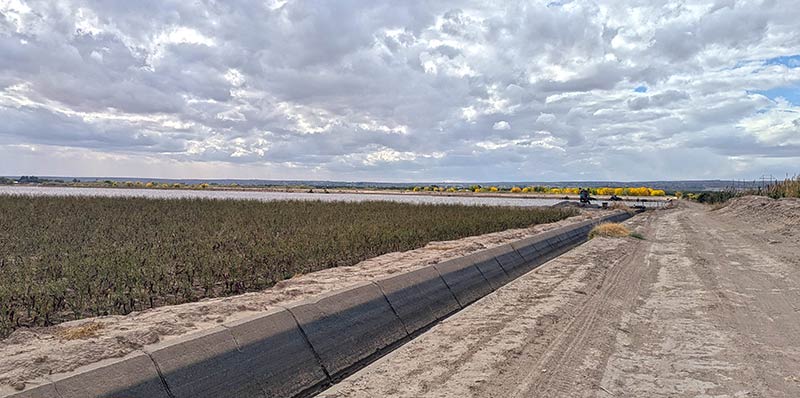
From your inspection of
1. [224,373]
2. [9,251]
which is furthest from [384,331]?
[9,251]

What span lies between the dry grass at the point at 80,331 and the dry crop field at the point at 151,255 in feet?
2.70

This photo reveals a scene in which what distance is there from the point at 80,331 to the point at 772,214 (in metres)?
34.0

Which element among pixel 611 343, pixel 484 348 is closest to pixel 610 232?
pixel 611 343

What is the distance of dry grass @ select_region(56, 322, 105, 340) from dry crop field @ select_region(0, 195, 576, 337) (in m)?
0.82

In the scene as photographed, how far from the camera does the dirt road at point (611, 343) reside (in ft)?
17.3

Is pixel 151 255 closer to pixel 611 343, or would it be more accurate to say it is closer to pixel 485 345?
pixel 485 345

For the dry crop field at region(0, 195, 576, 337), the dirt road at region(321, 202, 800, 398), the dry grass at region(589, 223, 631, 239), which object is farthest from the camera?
the dry grass at region(589, 223, 631, 239)

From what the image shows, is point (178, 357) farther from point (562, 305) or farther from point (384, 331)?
point (562, 305)

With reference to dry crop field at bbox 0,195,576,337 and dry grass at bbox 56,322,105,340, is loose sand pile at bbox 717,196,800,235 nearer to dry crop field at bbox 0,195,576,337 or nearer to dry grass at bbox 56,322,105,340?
dry crop field at bbox 0,195,576,337

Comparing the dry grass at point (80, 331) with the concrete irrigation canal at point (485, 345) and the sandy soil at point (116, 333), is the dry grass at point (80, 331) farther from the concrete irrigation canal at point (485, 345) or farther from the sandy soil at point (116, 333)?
the concrete irrigation canal at point (485, 345)

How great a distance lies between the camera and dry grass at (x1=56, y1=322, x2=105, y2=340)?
5.01 metres

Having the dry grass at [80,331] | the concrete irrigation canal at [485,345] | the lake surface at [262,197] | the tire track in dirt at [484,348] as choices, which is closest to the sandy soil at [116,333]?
the dry grass at [80,331]

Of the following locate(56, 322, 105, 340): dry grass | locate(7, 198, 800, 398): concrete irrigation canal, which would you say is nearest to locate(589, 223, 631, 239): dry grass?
locate(7, 198, 800, 398): concrete irrigation canal

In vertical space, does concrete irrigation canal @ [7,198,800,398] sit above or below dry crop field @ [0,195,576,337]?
below
